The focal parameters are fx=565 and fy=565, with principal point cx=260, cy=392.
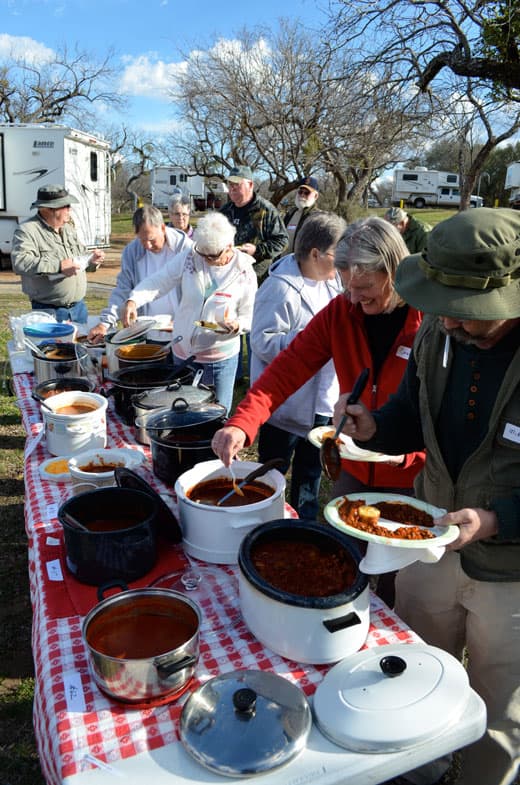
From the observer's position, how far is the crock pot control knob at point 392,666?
1218 mm

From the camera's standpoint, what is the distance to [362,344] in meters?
2.22

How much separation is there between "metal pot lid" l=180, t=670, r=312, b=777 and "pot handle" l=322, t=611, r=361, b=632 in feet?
0.49

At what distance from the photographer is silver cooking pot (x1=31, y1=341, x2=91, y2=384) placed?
3121mm

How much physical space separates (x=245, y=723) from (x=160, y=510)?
710mm

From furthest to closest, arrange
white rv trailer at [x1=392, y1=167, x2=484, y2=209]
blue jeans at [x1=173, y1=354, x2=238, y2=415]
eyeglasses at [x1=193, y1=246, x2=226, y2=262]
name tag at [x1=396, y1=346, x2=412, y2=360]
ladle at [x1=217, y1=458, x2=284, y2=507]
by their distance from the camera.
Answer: white rv trailer at [x1=392, y1=167, x2=484, y2=209] → blue jeans at [x1=173, y1=354, x2=238, y2=415] → eyeglasses at [x1=193, y1=246, x2=226, y2=262] → name tag at [x1=396, y1=346, x2=412, y2=360] → ladle at [x1=217, y1=458, x2=284, y2=507]

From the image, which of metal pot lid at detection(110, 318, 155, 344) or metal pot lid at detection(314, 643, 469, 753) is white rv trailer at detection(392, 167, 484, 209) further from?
metal pot lid at detection(314, 643, 469, 753)

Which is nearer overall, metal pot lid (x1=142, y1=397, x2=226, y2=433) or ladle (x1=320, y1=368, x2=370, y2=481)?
ladle (x1=320, y1=368, x2=370, y2=481)

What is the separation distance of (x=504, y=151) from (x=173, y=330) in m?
36.6

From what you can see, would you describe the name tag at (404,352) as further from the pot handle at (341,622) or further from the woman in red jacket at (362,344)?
the pot handle at (341,622)

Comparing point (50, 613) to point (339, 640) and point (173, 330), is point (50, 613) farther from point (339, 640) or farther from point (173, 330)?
point (173, 330)

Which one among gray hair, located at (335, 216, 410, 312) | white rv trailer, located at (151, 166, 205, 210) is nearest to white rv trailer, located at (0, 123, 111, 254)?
gray hair, located at (335, 216, 410, 312)

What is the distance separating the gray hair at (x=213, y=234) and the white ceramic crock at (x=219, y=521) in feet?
5.90

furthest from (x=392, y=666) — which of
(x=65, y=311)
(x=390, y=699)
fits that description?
(x=65, y=311)

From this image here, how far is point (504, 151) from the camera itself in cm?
3391
